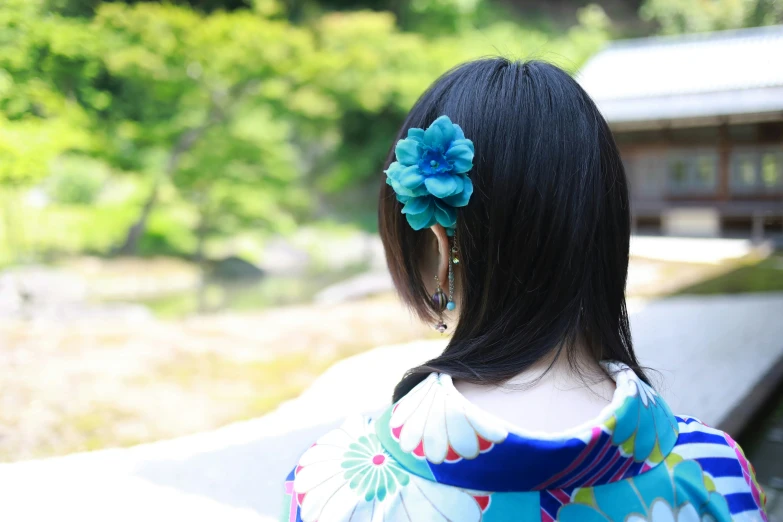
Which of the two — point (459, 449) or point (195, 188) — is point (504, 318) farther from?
point (195, 188)

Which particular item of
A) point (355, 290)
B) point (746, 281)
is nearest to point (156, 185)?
point (355, 290)

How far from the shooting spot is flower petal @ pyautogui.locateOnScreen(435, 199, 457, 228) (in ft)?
2.32

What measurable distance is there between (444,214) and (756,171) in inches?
314

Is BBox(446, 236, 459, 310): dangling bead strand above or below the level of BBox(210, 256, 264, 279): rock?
above

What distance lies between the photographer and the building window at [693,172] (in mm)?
7676

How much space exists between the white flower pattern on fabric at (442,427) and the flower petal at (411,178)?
22 cm

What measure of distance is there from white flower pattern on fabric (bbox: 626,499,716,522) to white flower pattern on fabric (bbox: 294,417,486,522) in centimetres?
19

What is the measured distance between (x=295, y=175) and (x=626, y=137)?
4.85 meters

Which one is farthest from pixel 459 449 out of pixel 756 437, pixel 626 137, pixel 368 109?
pixel 626 137

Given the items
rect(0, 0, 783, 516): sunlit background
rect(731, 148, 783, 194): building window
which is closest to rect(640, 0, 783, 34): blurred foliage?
rect(0, 0, 783, 516): sunlit background

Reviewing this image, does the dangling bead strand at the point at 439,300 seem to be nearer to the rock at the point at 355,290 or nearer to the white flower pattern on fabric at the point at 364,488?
the white flower pattern on fabric at the point at 364,488

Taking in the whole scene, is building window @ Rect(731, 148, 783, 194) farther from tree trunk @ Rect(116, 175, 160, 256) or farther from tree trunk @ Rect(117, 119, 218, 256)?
tree trunk @ Rect(116, 175, 160, 256)

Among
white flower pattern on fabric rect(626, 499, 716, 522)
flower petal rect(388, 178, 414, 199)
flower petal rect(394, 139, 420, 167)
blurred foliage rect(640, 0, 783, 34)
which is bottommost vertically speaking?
white flower pattern on fabric rect(626, 499, 716, 522)

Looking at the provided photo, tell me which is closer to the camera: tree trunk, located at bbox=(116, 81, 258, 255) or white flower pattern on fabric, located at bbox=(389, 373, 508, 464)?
white flower pattern on fabric, located at bbox=(389, 373, 508, 464)
